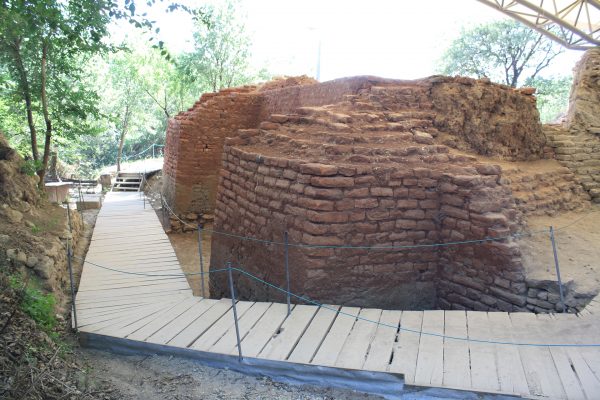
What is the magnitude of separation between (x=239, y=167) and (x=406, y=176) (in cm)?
216

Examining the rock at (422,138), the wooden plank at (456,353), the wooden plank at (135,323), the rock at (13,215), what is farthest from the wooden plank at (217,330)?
the rock at (13,215)

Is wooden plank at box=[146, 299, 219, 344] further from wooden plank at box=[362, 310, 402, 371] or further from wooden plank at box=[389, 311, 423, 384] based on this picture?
wooden plank at box=[389, 311, 423, 384]

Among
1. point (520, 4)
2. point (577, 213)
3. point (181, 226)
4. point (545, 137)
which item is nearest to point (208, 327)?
point (577, 213)

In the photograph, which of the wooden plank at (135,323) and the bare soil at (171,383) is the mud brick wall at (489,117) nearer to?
the bare soil at (171,383)

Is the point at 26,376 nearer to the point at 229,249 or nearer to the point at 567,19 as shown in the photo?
the point at 229,249

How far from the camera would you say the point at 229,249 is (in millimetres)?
5746

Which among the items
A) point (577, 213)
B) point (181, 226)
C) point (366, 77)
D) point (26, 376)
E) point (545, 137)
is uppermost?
point (366, 77)

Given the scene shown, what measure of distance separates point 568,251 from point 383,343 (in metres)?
2.68

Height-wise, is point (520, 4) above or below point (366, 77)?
above

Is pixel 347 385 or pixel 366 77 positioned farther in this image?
pixel 366 77

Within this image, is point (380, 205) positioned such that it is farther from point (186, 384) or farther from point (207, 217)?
point (207, 217)

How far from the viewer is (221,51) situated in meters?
22.6

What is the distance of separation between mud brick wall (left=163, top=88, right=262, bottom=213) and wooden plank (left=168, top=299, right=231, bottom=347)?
723cm

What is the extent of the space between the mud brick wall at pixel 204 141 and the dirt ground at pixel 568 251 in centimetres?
755
